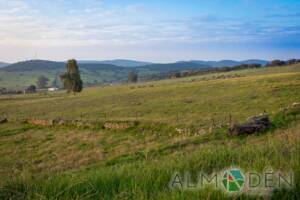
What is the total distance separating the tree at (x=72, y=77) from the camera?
81.7m

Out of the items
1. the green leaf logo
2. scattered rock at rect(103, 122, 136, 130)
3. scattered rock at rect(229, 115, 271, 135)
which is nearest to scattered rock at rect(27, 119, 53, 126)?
scattered rock at rect(103, 122, 136, 130)

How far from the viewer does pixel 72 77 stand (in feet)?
272

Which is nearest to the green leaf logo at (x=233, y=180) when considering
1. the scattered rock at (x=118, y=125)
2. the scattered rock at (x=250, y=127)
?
the scattered rock at (x=250, y=127)

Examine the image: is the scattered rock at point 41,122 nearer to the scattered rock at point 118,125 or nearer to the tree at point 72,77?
the scattered rock at point 118,125

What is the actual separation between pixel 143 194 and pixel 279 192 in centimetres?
163

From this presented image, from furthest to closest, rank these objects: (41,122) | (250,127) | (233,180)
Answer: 1. (41,122)
2. (250,127)
3. (233,180)

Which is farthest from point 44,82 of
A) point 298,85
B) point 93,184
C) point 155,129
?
point 93,184

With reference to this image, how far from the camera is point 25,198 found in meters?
4.38

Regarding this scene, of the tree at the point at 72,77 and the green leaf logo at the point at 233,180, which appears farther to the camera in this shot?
the tree at the point at 72,77

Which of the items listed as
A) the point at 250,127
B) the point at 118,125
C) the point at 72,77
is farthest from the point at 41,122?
the point at 72,77

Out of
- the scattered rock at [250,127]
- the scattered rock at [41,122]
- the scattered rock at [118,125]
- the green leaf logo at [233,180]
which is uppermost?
the green leaf logo at [233,180]

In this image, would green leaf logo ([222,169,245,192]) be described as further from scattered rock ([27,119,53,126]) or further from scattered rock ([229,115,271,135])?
scattered rock ([27,119,53,126])

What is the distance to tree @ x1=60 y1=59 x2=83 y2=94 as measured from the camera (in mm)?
81688

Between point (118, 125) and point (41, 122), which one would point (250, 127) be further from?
point (41, 122)
